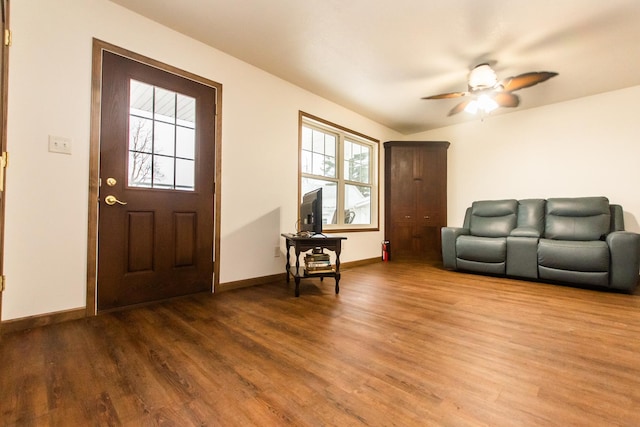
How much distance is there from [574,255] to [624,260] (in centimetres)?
37

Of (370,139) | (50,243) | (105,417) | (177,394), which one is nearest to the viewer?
(105,417)

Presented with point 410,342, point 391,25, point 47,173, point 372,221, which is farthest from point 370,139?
point 47,173

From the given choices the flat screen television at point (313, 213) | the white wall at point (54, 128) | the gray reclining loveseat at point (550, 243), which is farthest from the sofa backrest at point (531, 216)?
the white wall at point (54, 128)

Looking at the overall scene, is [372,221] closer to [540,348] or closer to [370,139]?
[370,139]

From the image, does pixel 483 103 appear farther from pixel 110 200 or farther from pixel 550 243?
pixel 110 200

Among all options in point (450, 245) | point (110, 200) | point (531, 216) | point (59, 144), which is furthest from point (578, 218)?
point (59, 144)

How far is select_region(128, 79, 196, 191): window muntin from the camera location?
2.27m

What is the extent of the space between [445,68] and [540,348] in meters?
2.79

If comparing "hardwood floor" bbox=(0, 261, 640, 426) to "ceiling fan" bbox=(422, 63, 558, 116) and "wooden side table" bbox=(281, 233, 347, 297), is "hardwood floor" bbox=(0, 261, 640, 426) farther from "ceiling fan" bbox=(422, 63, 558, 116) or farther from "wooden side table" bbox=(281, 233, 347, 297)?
"ceiling fan" bbox=(422, 63, 558, 116)

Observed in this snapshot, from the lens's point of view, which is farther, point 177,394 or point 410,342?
point 410,342

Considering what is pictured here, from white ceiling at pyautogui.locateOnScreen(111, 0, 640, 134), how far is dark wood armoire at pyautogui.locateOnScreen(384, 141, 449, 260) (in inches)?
55.0

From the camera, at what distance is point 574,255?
2959 mm

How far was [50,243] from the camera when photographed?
1880 mm

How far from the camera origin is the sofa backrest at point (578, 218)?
3260 mm
